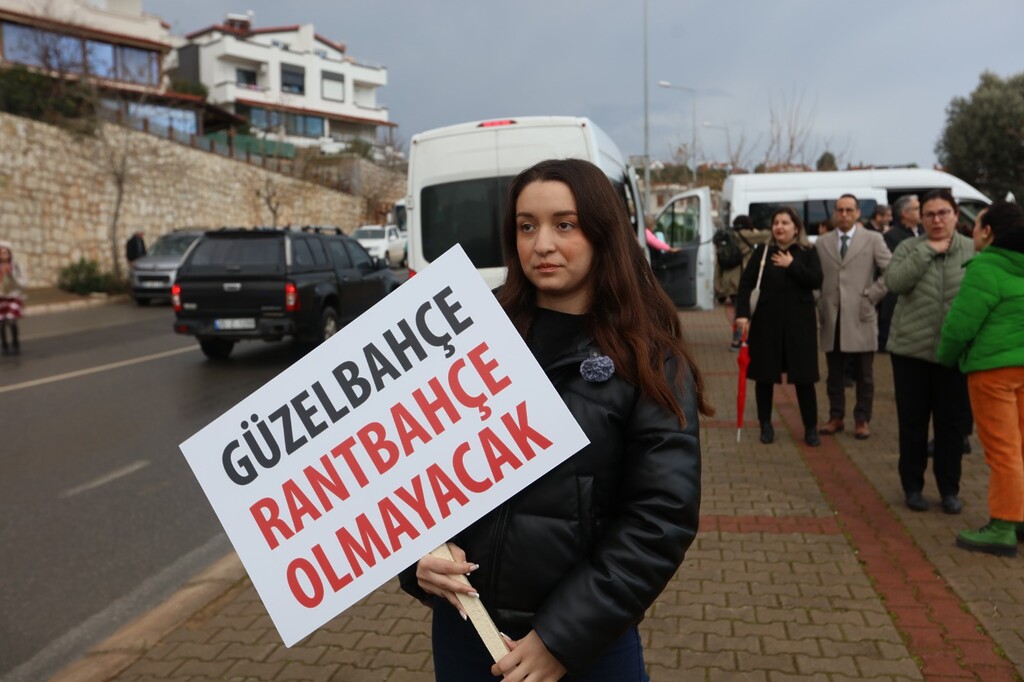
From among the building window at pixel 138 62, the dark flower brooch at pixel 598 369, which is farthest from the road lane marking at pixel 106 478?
the building window at pixel 138 62

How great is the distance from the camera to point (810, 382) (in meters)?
6.78

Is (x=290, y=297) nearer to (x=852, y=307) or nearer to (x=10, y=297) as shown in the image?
(x=10, y=297)

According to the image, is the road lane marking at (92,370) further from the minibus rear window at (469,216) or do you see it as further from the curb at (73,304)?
the curb at (73,304)

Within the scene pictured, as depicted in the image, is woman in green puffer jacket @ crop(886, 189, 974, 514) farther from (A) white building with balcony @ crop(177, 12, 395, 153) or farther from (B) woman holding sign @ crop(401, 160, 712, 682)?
(A) white building with balcony @ crop(177, 12, 395, 153)

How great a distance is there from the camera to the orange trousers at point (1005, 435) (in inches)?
173

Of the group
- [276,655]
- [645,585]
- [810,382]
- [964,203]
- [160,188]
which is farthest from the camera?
[160,188]

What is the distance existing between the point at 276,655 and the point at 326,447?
85.4 inches

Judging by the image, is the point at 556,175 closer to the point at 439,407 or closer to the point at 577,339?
the point at 577,339

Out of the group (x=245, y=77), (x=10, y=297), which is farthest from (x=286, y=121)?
(x=10, y=297)

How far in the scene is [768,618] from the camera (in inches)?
147

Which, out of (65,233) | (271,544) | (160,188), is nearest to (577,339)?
(271,544)

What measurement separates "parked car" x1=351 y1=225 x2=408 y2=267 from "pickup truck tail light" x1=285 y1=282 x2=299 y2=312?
2059 cm

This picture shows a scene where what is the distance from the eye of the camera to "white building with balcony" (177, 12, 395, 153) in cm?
6334

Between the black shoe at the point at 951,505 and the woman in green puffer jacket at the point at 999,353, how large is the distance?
0.58m
